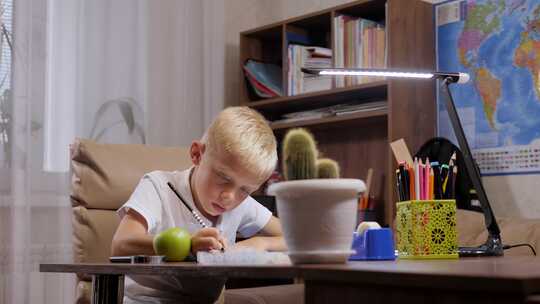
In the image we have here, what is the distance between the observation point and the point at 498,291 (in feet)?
1.94

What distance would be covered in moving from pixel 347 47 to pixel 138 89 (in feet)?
3.04

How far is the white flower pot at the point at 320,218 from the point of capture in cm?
80

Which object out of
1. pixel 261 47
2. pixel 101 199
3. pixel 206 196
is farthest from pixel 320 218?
pixel 261 47

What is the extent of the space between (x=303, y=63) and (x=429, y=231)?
7.01 ft

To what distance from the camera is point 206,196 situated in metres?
1.67

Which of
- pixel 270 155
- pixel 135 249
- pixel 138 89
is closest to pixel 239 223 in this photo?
pixel 270 155

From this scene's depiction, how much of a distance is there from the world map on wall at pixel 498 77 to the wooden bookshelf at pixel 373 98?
12 cm

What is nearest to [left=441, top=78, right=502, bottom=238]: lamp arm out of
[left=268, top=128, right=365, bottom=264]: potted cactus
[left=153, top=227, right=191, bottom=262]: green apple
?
[left=153, top=227, right=191, bottom=262]: green apple

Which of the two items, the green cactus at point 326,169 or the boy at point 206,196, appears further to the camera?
the boy at point 206,196

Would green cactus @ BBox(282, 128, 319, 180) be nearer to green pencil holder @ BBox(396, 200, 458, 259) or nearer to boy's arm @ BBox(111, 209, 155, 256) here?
green pencil holder @ BBox(396, 200, 458, 259)

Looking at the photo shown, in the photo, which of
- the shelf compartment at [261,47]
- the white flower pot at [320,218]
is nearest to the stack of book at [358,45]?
the shelf compartment at [261,47]

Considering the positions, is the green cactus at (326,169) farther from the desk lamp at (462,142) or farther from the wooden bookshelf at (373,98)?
the wooden bookshelf at (373,98)

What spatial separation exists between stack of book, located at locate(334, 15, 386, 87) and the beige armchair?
1288 millimetres

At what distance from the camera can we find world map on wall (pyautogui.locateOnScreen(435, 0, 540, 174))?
273 cm
